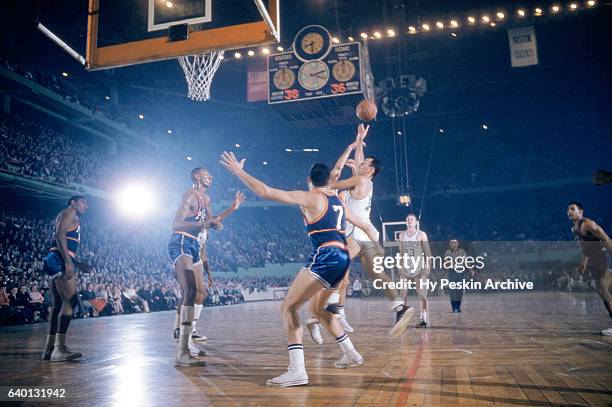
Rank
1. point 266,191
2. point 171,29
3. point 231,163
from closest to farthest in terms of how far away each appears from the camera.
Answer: point 266,191, point 231,163, point 171,29

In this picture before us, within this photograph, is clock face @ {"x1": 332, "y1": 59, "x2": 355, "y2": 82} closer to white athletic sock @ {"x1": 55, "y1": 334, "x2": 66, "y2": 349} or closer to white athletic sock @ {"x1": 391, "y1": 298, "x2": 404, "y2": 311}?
white athletic sock @ {"x1": 391, "y1": 298, "x2": 404, "y2": 311}

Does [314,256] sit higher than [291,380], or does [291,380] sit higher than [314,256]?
[314,256]

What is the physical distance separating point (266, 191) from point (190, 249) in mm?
2546

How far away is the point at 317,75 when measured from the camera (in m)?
13.7

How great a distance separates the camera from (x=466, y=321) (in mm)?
8773

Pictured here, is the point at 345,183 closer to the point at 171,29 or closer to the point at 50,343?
the point at 171,29

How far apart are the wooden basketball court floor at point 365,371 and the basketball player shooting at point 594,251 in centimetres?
69

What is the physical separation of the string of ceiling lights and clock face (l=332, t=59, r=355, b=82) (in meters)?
2.02

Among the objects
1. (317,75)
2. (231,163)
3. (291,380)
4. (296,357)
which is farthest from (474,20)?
(291,380)

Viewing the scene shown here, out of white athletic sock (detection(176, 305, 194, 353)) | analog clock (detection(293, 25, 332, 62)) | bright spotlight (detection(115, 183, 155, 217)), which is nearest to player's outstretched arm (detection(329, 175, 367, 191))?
white athletic sock (detection(176, 305, 194, 353))

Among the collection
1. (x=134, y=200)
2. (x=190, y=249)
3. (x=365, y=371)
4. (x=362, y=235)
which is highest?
(x=134, y=200)

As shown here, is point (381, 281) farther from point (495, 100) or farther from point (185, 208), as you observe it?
point (495, 100)

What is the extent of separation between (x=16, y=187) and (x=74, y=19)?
307 inches

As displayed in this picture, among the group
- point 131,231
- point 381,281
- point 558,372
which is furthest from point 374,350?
point 131,231
